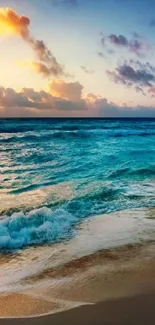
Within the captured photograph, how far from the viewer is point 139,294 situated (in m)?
4.52

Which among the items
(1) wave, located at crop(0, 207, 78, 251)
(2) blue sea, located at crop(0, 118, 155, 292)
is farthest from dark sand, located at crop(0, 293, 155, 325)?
(1) wave, located at crop(0, 207, 78, 251)

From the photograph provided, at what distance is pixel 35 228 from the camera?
730 centimetres

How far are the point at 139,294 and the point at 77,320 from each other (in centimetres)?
100

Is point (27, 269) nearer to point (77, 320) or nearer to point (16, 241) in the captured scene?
point (16, 241)

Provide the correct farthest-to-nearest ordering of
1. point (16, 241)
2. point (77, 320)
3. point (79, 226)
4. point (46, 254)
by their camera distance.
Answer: point (79, 226) < point (16, 241) < point (46, 254) < point (77, 320)

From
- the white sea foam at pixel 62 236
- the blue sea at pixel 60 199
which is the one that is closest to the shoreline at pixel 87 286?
the white sea foam at pixel 62 236

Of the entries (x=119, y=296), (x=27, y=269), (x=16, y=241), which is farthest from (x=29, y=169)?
(x=119, y=296)

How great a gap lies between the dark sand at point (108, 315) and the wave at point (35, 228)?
102 inches

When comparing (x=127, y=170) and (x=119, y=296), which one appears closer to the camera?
(x=119, y=296)

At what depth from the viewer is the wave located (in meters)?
6.70

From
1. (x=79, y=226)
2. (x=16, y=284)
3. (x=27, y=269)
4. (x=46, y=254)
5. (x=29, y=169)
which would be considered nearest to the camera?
(x=16, y=284)

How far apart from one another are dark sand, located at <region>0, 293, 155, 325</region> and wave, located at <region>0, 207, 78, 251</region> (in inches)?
102

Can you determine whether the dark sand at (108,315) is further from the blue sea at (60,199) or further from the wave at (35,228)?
the wave at (35,228)

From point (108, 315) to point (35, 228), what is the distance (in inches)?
139
